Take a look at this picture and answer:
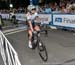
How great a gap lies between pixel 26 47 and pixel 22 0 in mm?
44696

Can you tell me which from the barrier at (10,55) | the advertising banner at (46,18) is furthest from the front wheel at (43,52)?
the advertising banner at (46,18)

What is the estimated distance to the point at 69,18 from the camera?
23984mm

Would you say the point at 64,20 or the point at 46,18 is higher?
the point at 64,20

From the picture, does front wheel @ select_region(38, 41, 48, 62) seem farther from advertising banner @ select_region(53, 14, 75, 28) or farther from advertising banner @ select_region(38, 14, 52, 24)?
advertising banner @ select_region(38, 14, 52, 24)

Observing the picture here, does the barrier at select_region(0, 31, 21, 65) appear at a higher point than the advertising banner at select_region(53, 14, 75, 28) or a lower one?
higher

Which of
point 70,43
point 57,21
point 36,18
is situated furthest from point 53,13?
point 36,18

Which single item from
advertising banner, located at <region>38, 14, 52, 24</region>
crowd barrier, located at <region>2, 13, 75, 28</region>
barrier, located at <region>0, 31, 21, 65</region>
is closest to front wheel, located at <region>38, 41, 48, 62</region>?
barrier, located at <region>0, 31, 21, 65</region>

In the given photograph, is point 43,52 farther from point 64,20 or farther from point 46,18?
point 46,18

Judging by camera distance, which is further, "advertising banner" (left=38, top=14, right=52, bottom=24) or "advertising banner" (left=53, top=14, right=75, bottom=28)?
"advertising banner" (left=38, top=14, right=52, bottom=24)

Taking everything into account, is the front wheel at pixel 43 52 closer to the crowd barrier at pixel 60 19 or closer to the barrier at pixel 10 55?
the barrier at pixel 10 55

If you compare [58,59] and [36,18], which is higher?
[36,18]

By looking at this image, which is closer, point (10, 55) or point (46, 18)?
point (10, 55)

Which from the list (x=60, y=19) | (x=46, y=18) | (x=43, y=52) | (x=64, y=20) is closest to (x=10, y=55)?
(x=43, y=52)

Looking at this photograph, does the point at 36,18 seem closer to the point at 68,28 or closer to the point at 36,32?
the point at 36,32
